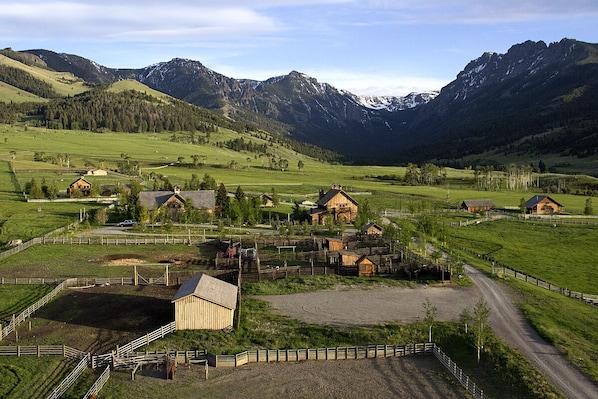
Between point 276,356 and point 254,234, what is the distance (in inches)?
1823

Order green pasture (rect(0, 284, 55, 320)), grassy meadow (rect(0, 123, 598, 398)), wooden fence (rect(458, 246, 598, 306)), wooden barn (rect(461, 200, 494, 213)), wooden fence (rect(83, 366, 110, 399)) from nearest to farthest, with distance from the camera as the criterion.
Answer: wooden fence (rect(83, 366, 110, 399))
grassy meadow (rect(0, 123, 598, 398))
green pasture (rect(0, 284, 55, 320))
wooden fence (rect(458, 246, 598, 306))
wooden barn (rect(461, 200, 494, 213))

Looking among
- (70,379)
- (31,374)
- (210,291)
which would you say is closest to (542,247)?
(210,291)

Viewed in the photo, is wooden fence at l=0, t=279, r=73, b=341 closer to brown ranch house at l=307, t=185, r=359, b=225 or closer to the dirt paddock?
the dirt paddock

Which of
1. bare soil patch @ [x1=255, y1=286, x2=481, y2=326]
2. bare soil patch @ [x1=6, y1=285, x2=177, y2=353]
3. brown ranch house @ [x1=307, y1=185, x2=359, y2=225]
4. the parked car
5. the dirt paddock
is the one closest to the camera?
the dirt paddock

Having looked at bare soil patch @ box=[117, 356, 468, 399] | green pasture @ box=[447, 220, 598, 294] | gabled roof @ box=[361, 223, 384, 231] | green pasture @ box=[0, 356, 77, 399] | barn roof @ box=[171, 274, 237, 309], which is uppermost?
gabled roof @ box=[361, 223, 384, 231]

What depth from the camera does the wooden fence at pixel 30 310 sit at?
127 ft

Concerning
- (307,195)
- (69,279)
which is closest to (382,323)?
(69,279)

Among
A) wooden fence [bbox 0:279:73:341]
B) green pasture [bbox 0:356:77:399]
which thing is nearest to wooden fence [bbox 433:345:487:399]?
green pasture [bbox 0:356:77:399]

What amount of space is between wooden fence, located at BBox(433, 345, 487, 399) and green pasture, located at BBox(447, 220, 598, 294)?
2551 cm

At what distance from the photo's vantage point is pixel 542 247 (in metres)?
74.7

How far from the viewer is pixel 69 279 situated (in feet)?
164

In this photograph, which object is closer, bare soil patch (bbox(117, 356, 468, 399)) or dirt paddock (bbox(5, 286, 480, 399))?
bare soil patch (bbox(117, 356, 468, 399))

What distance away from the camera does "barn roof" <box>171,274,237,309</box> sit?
129 ft

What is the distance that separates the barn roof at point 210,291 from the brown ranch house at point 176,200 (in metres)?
52.0
